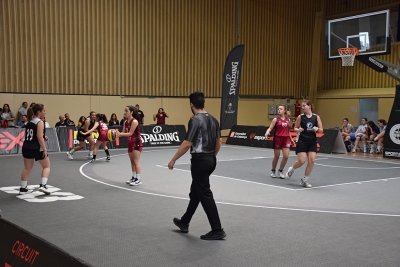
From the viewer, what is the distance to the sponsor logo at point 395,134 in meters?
18.3

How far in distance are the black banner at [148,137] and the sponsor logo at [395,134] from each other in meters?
10.00

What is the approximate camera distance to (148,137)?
22875 millimetres

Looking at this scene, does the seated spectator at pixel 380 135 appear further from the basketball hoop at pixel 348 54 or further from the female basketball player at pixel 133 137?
the female basketball player at pixel 133 137

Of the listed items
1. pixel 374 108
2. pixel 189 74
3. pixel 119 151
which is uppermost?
pixel 189 74

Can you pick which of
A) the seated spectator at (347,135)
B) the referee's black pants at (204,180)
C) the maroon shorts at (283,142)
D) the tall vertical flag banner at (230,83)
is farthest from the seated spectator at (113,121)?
the referee's black pants at (204,180)

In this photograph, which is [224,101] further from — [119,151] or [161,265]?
[161,265]

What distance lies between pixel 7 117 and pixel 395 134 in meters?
15.9

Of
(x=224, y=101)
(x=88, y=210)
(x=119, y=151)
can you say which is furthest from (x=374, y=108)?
(x=88, y=210)

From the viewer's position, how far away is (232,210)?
28.9ft

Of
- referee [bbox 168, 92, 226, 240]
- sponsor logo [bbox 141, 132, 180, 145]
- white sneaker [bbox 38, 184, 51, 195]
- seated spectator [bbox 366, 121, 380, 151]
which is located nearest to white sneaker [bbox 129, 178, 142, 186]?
white sneaker [bbox 38, 184, 51, 195]

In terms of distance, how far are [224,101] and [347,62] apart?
21.9 ft

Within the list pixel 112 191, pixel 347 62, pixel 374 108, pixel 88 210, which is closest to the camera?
pixel 88 210

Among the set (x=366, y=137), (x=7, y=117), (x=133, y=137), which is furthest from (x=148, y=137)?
(x=133, y=137)

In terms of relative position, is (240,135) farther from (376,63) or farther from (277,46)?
(277,46)
